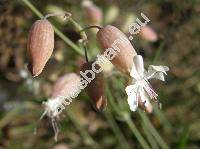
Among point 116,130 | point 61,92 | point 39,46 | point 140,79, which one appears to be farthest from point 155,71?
point 116,130

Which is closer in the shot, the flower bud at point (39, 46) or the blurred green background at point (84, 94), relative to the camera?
the flower bud at point (39, 46)

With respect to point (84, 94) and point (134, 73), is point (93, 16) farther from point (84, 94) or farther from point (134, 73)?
point (134, 73)

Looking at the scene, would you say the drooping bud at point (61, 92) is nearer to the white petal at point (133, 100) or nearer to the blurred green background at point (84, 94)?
the white petal at point (133, 100)

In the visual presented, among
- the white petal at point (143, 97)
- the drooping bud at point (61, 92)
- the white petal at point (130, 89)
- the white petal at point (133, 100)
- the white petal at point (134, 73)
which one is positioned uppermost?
the drooping bud at point (61, 92)

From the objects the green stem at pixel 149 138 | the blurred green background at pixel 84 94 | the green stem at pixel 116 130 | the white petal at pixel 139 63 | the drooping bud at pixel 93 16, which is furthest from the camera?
the blurred green background at pixel 84 94

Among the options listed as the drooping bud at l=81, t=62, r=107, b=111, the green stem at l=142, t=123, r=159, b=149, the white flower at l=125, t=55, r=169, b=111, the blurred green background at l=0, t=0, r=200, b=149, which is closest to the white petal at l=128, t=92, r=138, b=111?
the white flower at l=125, t=55, r=169, b=111

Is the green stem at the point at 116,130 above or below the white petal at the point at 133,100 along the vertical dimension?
below

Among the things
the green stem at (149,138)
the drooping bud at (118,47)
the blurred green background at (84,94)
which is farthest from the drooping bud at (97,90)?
the blurred green background at (84,94)
